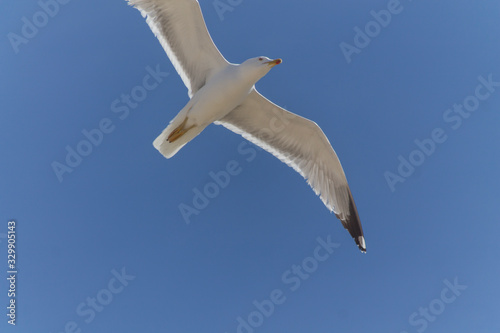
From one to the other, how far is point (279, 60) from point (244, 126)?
1173 millimetres

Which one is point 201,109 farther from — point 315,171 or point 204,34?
point 315,171

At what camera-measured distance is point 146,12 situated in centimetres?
568

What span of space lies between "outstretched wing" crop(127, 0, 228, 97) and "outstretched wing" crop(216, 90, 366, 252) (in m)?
0.61

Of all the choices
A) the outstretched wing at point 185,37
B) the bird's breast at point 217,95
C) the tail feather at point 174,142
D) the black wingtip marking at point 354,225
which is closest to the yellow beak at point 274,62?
the bird's breast at point 217,95

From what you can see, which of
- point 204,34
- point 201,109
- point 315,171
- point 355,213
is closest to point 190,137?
point 201,109

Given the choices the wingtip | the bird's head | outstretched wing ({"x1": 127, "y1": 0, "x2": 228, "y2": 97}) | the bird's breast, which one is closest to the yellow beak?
the bird's head

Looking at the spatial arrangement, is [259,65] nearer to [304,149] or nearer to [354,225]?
[304,149]

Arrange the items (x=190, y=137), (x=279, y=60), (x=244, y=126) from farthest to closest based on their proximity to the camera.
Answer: (x=244, y=126)
(x=190, y=137)
(x=279, y=60)

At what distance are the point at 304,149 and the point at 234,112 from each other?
3.23 ft

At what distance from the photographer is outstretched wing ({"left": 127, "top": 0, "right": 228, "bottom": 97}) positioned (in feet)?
18.4

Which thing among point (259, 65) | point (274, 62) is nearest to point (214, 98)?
point (259, 65)

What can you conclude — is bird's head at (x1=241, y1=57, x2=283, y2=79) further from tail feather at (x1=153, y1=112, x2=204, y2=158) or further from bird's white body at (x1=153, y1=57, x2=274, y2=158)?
tail feather at (x1=153, y1=112, x2=204, y2=158)

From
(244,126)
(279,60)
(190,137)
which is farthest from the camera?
(244,126)

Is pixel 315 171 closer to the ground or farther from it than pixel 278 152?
closer to the ground
